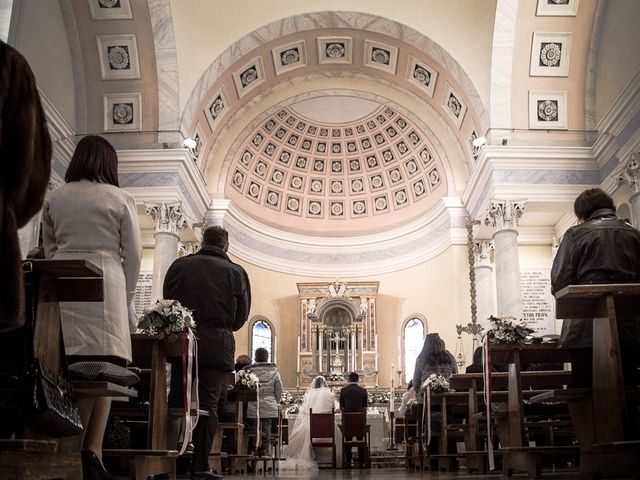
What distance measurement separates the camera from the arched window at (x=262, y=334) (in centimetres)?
1925

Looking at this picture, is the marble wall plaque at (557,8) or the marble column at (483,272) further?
the marble column at (483,272)

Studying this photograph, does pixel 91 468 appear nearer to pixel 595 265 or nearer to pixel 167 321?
pixel 167 321

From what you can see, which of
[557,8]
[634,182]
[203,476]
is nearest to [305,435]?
[203,476]

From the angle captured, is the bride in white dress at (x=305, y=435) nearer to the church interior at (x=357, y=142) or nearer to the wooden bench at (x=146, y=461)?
the church interior at (x=357, y=142)

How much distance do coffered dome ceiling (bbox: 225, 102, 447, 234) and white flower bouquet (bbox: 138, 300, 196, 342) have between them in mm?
13285

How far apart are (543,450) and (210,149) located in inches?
500

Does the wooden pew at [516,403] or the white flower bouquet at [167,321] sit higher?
the white flower bouquet at [167,321]

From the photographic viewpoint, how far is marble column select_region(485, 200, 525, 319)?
1312 centimetres

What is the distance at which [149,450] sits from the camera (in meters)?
4.49

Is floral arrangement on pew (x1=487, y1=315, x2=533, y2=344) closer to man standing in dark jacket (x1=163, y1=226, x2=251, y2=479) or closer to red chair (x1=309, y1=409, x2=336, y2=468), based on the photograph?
man standing in dark jacket (x1=163, y1=226, x2=251, y2=479)

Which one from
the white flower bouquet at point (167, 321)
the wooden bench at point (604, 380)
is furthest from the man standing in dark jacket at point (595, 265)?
the white flower bouquet at point (167, 321)

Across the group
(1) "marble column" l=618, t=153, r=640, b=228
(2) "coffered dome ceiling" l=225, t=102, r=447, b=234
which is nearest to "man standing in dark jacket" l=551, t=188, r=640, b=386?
(1) "marble column" l=618, t=153, r=640, b=228

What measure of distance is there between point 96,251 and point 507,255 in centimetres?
1061

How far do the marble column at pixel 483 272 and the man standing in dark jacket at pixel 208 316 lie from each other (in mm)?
11391
